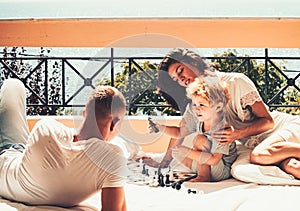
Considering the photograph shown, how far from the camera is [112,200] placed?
1632 mm

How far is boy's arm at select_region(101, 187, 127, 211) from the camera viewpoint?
5.33 ft

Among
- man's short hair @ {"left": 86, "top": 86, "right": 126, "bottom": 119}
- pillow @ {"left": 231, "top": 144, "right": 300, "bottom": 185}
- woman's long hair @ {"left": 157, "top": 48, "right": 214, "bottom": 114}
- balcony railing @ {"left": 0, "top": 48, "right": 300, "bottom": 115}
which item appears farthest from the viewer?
balcony railing @ {"left": 0, "top": 48, "right": 300, "bottom": 115}

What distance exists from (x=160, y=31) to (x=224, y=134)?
136cm

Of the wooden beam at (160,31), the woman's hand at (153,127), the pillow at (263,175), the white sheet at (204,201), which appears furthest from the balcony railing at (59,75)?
the white sheet at (204,201)

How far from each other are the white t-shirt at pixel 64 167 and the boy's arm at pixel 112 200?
2 cm

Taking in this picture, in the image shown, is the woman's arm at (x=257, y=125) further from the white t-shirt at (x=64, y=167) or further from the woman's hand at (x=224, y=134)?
the white t-shirt at (x=64, y=167)

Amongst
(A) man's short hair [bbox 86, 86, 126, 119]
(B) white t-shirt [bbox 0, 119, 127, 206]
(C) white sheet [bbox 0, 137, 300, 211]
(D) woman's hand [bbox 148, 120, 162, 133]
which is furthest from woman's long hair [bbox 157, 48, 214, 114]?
(B) white t-shirt [bbox 0, 119, 127, 206]

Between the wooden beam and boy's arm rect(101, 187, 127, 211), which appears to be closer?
boy's arm rect(101, 187, 127, 211)

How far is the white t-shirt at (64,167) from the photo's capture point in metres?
1.65

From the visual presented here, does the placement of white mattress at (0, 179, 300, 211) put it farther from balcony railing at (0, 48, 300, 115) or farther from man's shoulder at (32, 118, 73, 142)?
balcony railing at (0, 48, 300, 115)

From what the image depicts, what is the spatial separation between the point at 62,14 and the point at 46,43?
0.75 feet

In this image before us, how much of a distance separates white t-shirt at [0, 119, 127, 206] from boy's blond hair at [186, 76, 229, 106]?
0.65 metres

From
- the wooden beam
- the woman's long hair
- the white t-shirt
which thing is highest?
the wooden beam

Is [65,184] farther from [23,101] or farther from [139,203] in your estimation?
[23,101]
